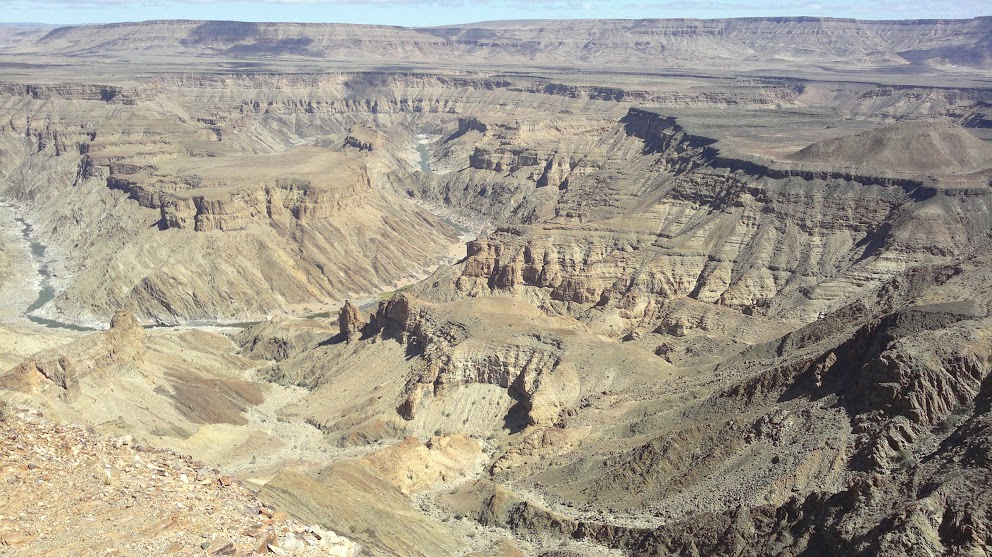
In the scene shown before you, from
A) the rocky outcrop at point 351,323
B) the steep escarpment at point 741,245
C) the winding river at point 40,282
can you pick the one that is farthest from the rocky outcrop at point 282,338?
the winding river at point 40,282

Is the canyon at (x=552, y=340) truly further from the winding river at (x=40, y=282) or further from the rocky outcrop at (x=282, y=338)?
the winding river at (x=40, y=282)

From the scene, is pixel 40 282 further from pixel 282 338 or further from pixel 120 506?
pixel 120 506

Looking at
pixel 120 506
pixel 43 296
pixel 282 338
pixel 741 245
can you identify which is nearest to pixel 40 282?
pixel 43 296

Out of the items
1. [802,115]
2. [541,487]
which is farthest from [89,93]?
[541,487]

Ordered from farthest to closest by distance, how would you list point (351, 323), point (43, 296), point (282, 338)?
1. point (43, 296)
2. point (282, 338)
3. point (351, 323)

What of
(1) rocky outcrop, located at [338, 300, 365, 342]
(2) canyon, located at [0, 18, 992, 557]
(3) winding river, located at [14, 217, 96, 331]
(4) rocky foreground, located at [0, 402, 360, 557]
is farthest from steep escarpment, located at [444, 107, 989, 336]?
(4) rocky foreground, located at [0, 402, 360, 557]

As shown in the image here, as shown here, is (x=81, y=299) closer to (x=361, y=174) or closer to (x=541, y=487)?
(x=361, y=174)
